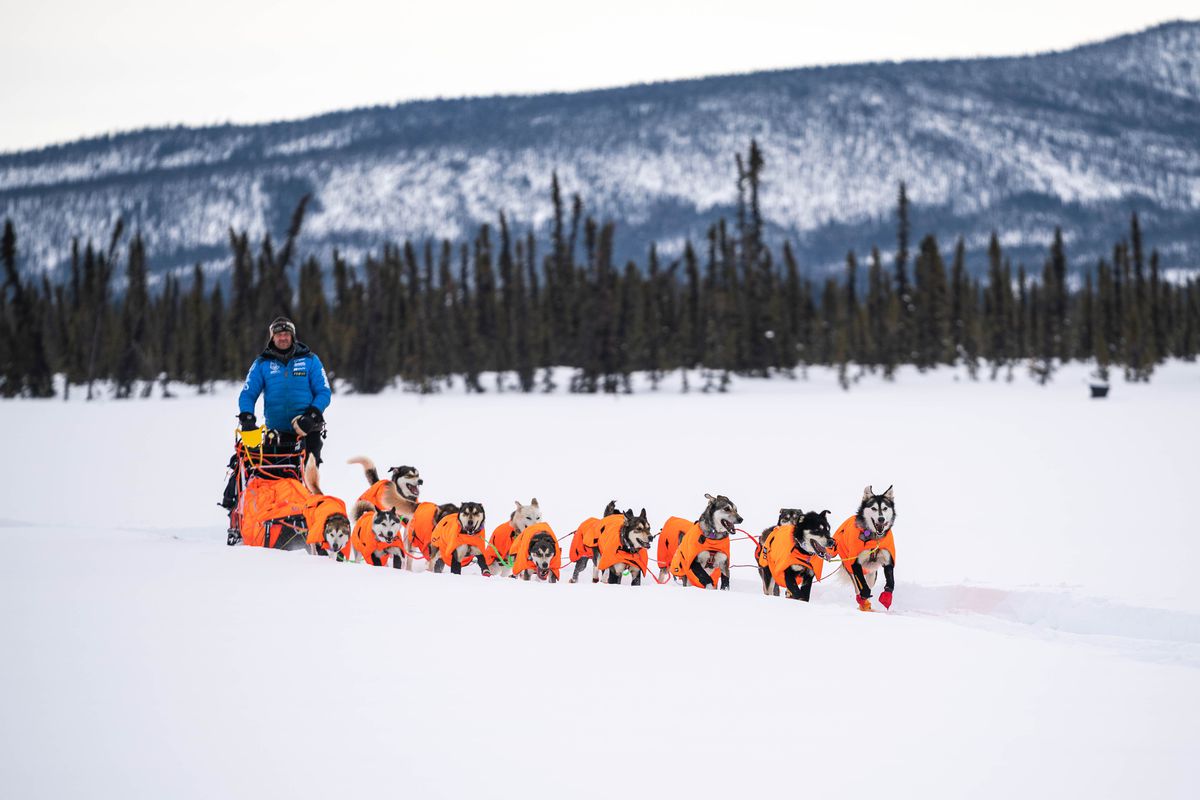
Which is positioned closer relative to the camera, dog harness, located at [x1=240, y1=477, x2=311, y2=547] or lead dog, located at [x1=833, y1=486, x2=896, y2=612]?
lead dog, located at [x1=833, y1=486, x2=896, y2=612]

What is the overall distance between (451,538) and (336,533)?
0.97 m

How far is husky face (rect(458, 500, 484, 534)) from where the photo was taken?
934 centimetres

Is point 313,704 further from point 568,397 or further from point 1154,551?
point 568,397

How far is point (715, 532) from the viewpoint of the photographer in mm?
8789

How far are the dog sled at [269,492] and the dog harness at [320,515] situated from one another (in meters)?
0.15

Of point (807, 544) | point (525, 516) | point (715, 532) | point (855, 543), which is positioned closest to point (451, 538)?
point (525, 516)

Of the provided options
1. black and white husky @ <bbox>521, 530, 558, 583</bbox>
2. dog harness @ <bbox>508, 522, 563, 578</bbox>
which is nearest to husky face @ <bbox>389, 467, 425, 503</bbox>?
dog harness @ <bbox>508, 522, 563, 578</bbox>

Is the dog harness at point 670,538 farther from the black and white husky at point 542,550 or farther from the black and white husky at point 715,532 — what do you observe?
the black and white husky at point 542,550

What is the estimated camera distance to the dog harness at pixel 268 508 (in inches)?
382

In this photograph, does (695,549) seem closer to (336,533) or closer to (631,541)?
(631,541)

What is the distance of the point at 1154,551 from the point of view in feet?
35.3

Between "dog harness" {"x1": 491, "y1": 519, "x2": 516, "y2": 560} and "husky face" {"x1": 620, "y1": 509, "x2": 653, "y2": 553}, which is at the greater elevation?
"husky face" {"x1": 620, "y1": 509, "x2": 653, "y2": 553}

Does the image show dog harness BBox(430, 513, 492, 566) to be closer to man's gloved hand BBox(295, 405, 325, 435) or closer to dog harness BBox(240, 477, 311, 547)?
dog harness BBox(240, 477, 311, 547)

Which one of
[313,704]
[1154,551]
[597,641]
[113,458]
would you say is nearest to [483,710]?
[313,704]
